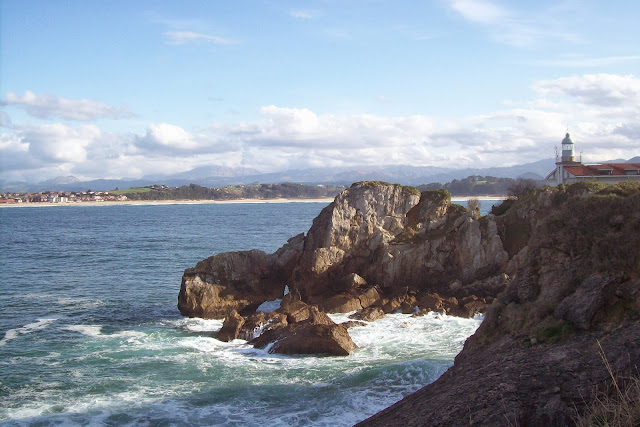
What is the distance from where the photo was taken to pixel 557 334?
14.0m

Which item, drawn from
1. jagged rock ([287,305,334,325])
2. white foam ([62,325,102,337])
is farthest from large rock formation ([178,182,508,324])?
white foam ([62,325,102,337])

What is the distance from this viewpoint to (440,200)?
124 feet

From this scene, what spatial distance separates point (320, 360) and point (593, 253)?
38.8 feet

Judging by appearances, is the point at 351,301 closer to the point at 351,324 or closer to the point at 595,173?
the point at 351,324

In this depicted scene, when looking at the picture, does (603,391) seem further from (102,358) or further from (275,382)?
(102,358)

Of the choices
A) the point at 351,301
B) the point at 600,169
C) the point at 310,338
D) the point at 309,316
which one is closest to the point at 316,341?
the point at 310,338

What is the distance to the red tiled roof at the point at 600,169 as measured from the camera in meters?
41.7

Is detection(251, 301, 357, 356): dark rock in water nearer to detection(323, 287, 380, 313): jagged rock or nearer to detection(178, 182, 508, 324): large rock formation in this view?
detection(323, 287, 380, 313): jagged rock

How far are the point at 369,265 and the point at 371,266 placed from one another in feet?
0.89

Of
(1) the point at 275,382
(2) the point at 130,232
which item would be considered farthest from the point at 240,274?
(2) the point at 130,232

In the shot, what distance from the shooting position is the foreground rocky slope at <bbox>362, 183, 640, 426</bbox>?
452 inches

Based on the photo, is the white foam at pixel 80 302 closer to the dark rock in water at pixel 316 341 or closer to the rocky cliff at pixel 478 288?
the rocky cliff at pixel 478 288

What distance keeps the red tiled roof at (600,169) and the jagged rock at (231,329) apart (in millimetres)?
28782

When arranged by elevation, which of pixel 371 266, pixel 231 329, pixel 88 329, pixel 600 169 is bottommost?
pixel 88 329
